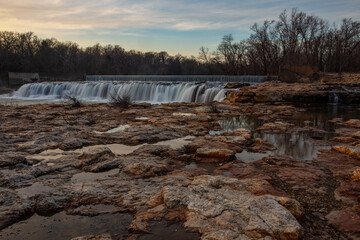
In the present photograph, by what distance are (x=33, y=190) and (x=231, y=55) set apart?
48.6 m

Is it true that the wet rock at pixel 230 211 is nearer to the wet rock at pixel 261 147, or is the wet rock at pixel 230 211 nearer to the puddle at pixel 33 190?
the puddle at pixel 33 190

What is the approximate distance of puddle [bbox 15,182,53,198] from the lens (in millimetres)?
3544

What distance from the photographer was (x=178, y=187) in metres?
3.67

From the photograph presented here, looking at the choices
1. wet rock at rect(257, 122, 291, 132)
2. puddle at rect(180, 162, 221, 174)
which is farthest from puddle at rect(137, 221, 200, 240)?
wet rock at rect(257, 122, 291, 132)

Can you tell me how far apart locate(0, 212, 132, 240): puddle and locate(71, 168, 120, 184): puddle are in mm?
973

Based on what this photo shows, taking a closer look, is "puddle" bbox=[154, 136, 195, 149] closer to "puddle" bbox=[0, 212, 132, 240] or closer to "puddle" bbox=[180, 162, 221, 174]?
"puddle" bbox=[180, 162, 221, 174]

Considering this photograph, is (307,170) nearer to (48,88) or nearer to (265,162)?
(265,162)

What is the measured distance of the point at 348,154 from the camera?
18.1ft

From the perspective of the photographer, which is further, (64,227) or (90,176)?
(90,176)

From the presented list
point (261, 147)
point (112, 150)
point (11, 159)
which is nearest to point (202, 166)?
point (261, 147)

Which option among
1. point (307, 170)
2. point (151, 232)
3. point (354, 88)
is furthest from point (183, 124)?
point (354, 88)

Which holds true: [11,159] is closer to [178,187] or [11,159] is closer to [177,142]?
[178,187]

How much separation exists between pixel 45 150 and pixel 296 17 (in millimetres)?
37039

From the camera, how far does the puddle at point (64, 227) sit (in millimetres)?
2748
